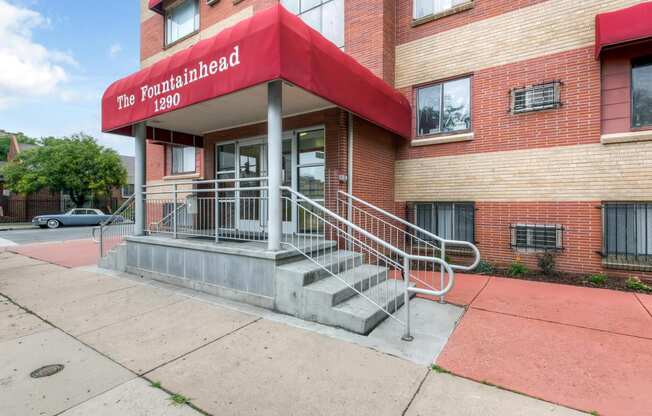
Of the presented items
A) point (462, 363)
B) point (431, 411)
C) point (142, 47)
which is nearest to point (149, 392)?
point (431, 411)

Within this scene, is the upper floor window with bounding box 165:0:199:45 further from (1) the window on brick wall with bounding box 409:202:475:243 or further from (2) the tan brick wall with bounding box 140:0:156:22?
(1) the window on brick wall with bounding box 409:202:475:243

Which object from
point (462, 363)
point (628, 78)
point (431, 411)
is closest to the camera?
point (431, 411)

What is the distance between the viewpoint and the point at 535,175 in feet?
22.5

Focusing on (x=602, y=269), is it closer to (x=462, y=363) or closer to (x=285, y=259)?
(x=462, y=363)

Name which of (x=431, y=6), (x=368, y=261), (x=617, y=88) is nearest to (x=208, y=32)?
(x=431, y=6)

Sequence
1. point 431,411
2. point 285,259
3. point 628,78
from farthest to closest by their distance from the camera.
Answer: point 628,78 → point 285,259 → point 431,411

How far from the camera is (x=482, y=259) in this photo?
290 inches

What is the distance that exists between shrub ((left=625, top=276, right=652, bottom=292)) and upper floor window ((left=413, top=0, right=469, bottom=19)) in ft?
22.7

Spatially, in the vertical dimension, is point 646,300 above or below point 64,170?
below

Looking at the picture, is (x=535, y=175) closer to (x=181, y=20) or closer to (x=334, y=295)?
(x=334, y=295)

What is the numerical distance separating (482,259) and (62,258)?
11.5 meters

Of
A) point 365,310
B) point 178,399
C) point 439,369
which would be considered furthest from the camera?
point 365,310

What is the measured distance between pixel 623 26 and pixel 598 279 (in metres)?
4.54

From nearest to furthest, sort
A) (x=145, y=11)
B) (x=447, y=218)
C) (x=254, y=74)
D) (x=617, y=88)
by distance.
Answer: (x=254, y=74) < (x=617, y=88) < (x=447, y=218) < (x=145, y=11)
